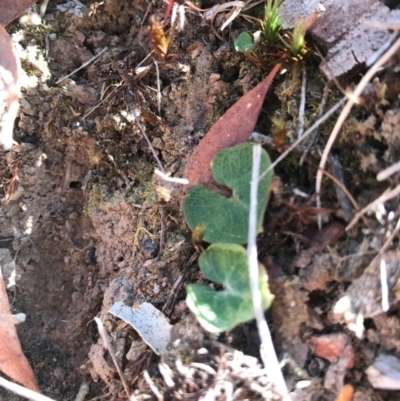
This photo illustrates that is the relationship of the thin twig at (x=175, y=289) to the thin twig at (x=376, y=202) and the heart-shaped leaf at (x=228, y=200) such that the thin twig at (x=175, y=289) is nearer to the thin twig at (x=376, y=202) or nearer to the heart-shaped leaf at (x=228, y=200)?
the heart-shaped leaf at (x=228, y=200)

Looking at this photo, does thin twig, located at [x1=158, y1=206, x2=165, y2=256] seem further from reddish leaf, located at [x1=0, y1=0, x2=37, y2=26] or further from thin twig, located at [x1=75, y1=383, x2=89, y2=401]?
reddish leaf, located at [x1=0, y1=0, x2=37, y2=26]

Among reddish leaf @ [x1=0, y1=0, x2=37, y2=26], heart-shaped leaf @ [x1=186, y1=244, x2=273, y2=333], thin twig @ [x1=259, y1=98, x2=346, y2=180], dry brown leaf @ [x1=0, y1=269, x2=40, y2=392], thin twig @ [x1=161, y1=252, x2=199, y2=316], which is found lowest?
dry brown leaf @ [x1=0, y1=269, x2=40, y2=392]

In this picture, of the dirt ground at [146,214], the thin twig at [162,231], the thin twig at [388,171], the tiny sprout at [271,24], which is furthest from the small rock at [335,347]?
the tiny sprout at [271,24]

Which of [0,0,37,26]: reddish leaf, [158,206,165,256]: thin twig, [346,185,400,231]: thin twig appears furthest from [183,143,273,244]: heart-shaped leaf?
[0,0,37,26]: reddish leaf

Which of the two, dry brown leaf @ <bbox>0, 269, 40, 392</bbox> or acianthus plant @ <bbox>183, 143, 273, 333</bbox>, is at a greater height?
acianthus plant @ <bbox>183, 143, 273, 333</bbox>

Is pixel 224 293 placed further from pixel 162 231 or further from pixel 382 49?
pixel 382 49

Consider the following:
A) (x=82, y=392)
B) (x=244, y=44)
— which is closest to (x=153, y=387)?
(x=82, y=392)
